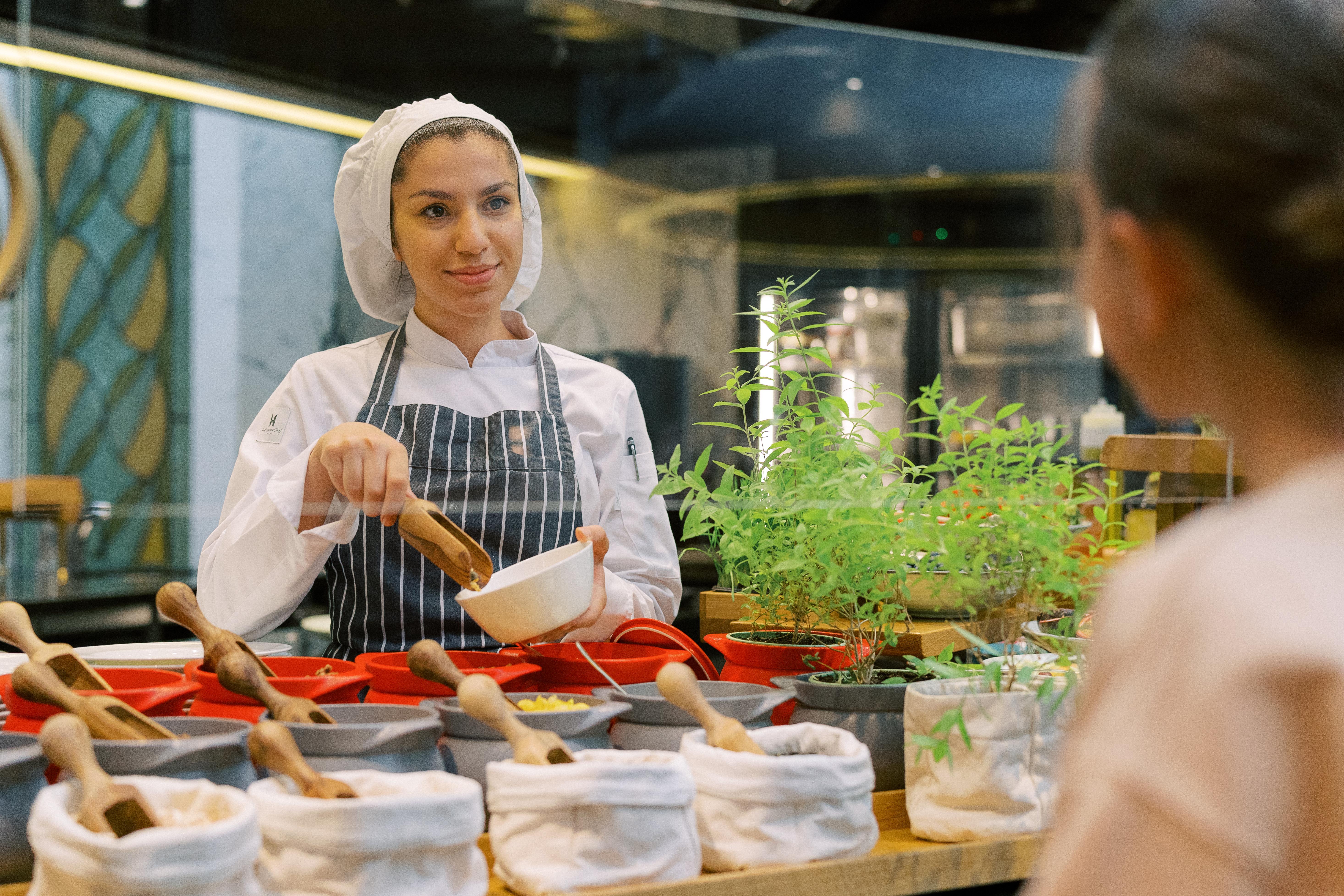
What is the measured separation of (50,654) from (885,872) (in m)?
0.66

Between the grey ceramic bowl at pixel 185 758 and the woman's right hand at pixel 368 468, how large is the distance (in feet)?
1.10

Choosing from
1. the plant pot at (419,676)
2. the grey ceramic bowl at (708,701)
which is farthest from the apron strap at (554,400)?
the grey ceramic bowl at (708,701)

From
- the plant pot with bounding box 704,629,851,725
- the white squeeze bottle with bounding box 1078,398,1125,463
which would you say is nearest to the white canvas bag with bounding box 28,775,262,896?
the plant pot with bounding box 704,629,851,725

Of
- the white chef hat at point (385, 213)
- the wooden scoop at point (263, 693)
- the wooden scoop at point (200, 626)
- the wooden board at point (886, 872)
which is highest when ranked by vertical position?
the white chef hat at point (385, 213)

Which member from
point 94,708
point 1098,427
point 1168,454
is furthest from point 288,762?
point 1098,427

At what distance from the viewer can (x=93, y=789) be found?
682 mm

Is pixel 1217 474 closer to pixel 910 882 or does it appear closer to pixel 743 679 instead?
pixel 743 679

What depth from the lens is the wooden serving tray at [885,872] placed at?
0.77 metres

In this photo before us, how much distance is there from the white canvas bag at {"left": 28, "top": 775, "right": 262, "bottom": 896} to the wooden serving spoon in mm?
235

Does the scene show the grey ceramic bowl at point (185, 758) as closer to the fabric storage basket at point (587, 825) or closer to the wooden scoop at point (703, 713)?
the fabric storage basket at point (587, 825)

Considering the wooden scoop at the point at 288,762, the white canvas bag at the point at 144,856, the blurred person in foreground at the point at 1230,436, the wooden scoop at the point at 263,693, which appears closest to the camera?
the blurred person in foreground at the point at 1230,436

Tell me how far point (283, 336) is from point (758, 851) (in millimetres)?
3394

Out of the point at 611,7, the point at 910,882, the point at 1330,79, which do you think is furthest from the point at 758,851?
the point at 611,7

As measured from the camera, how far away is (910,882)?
0.86 m
